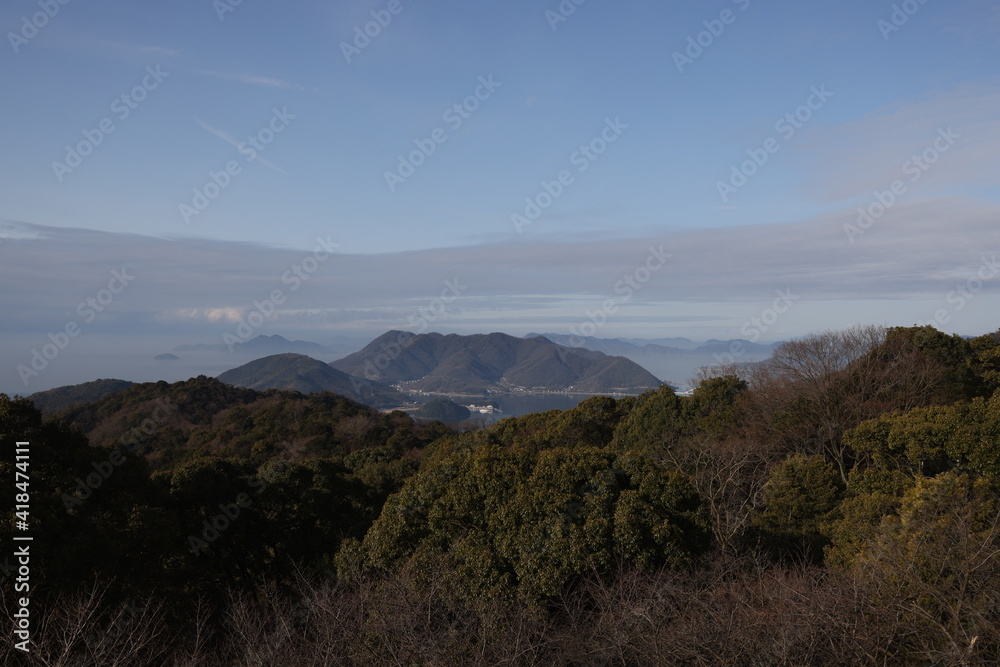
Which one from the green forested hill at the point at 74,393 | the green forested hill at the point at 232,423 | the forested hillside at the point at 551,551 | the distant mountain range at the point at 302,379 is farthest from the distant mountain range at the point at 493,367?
the forested hillside at the point at 551,551

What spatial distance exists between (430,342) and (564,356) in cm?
4964

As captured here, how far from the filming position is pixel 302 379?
103375mm

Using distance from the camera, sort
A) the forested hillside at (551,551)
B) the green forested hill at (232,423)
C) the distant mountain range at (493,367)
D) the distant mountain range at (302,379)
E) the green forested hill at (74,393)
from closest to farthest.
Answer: the forested hillside at (551,551)
the green forested hill at (232,423)
the green forested hill at (74,393)
the distant mountain range at (302,379)
the distant mountain range at (493,367)

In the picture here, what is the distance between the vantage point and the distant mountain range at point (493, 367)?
13488 cm

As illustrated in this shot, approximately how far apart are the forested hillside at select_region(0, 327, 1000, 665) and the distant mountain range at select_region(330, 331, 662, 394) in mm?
101481

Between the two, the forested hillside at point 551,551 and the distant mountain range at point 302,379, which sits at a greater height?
the distant mountain range at point 302,379

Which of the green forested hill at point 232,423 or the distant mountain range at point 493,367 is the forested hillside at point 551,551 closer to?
the green forested hill at point 232,423

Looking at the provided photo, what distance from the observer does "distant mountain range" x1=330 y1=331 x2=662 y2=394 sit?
443ft

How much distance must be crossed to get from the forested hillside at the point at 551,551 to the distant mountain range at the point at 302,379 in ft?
286

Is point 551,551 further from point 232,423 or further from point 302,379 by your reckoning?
point 302,379

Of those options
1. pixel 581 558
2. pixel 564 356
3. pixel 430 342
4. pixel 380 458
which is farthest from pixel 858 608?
pixel 430 342

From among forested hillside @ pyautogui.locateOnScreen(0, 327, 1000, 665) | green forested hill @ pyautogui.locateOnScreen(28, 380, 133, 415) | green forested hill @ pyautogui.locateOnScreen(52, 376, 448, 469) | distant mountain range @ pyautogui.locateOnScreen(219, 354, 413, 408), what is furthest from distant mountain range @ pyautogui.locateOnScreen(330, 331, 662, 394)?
forested hillside @ pyautogui.locateOnScreen(0, 327, 1000, 665)

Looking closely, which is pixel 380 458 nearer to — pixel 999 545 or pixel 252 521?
pixel 252 521

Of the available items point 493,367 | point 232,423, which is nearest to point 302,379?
point 232,423
